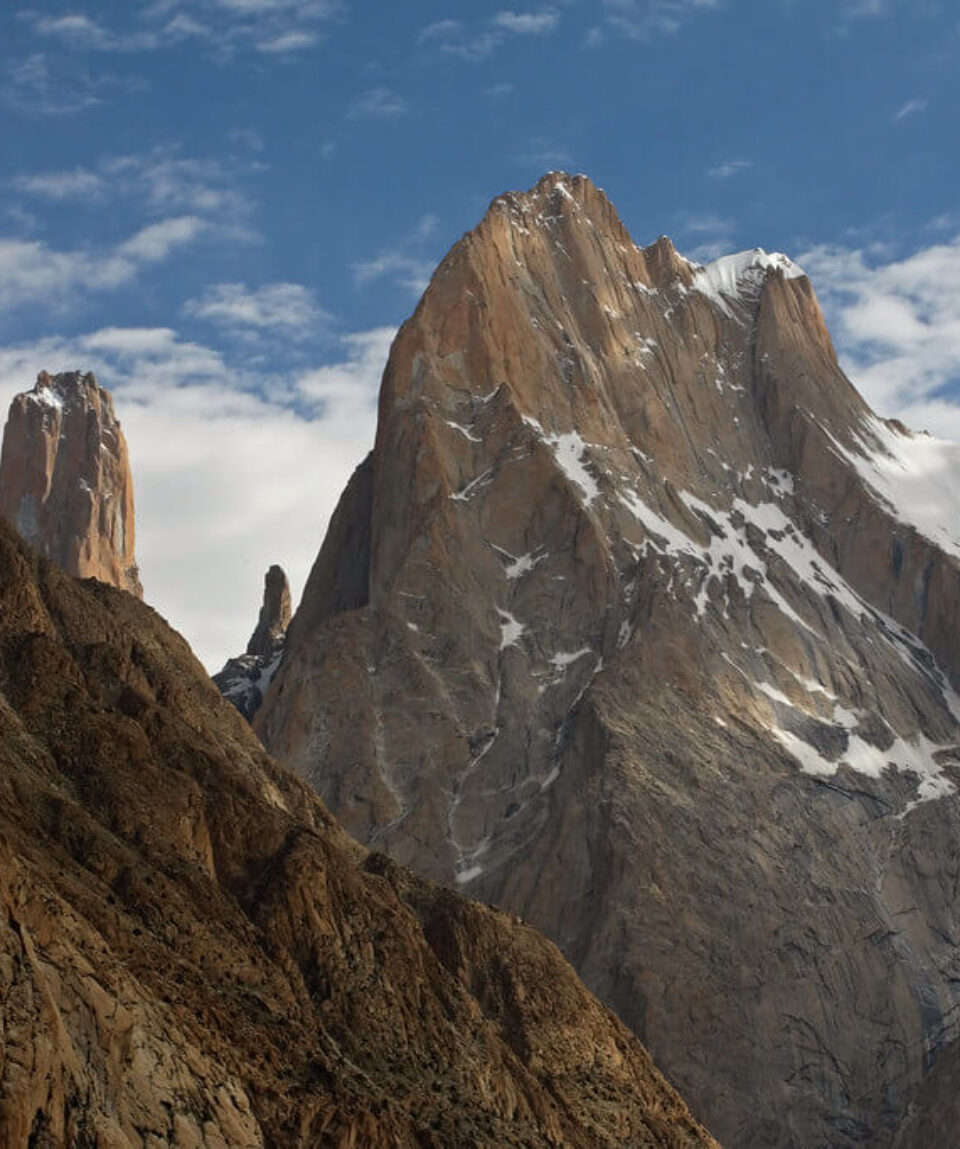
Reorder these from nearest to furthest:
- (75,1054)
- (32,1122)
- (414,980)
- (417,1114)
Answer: (32,1122)
(75,1054)
(417,1114)
(414,980)

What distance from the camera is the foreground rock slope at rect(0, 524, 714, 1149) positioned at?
80.6m

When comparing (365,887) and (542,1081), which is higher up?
(365,887)

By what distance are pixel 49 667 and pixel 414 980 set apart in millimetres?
16969

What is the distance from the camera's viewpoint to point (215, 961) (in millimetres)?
97062

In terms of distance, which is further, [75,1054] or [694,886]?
[694,886]

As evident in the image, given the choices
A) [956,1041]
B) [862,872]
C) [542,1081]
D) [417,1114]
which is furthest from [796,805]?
[417,1114]

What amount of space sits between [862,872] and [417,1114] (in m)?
104

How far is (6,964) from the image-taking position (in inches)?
3034

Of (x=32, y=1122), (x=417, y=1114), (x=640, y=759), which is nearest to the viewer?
(x=32, y=1122)

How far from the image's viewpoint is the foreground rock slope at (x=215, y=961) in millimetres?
80562

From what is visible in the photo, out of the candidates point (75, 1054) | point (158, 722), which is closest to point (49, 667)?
point (158, 722)

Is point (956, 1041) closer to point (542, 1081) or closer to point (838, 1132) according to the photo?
point (838, 1132)

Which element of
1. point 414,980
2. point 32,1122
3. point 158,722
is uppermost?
point 158,722

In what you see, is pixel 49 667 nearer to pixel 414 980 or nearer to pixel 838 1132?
pixel 414 980
